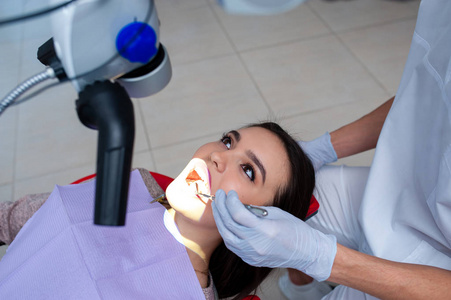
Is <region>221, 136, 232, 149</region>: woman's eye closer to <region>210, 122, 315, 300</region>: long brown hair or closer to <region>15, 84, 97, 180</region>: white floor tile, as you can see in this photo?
<region>210, 122, 315, 300</region>: long brown hair

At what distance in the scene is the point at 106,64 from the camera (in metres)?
0.46

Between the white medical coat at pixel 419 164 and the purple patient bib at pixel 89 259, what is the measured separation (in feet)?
1.77

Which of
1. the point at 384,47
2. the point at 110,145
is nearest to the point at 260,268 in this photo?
the point at 110,145

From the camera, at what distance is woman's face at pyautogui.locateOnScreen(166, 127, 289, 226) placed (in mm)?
921

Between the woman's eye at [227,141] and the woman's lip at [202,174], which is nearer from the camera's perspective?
the woman's lip at [202,174]

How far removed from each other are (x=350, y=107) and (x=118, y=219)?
183 cm

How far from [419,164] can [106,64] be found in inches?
33.5

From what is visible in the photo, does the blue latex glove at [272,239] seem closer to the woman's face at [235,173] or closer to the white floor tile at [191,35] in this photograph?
the woman's face at [235,173]

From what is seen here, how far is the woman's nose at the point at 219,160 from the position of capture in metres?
0.97

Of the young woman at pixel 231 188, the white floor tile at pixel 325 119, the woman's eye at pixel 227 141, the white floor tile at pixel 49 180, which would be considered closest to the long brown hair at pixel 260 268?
the young woman at pixel 231 188

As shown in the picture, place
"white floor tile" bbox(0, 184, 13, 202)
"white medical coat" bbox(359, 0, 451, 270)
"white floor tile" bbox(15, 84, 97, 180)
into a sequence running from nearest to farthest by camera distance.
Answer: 1. "white medical coat" bbox(359, 0, 451, 270)
2. "white floor tile" bbox(0, 184, 13, 202)
3. "white floor tile" bbox(15, 84, 97, 180)

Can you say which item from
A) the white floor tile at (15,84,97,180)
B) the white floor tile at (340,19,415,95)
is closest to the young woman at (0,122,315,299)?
the white floor tile at (15,84,97,180)

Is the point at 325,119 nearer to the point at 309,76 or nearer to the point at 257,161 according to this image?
the point at 309,76

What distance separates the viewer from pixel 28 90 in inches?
17.4
